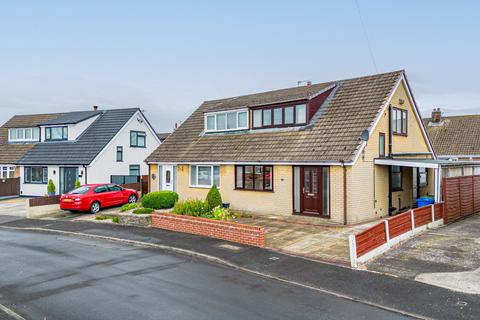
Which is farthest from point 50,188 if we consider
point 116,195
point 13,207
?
point 116,195

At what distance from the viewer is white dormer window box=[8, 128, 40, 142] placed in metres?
35.1

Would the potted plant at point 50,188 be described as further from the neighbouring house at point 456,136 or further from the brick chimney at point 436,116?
the brick chimney at point 436,116

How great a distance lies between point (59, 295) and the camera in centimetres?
870

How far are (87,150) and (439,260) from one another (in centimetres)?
2629

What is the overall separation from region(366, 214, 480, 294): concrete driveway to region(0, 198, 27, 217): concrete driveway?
67.8ft

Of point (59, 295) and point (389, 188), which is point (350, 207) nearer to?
point (389, 188)

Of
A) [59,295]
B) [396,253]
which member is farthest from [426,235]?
[59,295]

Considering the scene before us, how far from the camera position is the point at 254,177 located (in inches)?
765

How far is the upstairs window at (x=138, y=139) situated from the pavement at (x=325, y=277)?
18147 mm

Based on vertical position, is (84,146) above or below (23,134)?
below

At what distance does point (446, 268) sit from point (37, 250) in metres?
12.9

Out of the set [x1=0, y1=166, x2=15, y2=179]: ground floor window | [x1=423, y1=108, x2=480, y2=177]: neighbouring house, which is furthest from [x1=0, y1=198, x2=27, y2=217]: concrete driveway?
[x1=423, y1=108, x2=480, y2=177]: neighbouring house

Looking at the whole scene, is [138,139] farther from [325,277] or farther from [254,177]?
[325,277]

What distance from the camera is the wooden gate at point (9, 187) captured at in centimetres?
3130
